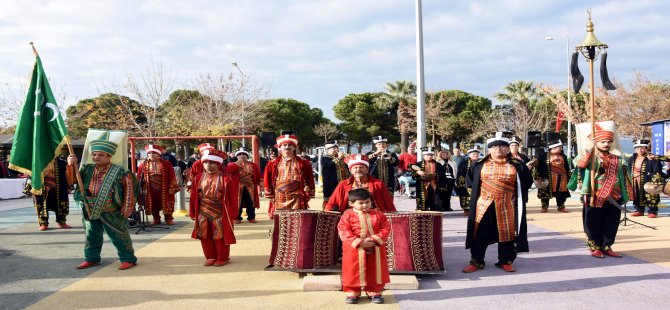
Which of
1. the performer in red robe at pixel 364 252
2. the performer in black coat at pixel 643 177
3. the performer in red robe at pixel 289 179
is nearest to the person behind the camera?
the performer in red robe at pixel 364 252

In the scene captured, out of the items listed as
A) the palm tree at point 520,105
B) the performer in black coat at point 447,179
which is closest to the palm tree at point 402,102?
the palm tree at point 520,105

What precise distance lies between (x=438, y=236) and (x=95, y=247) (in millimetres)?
4197

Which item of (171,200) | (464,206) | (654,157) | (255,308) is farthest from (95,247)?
(654,157)

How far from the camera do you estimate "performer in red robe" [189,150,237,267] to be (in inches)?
237

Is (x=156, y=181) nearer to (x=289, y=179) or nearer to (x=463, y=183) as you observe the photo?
(x=289, y=179)

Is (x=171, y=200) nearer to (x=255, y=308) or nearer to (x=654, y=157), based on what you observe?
(x=255, y=308)

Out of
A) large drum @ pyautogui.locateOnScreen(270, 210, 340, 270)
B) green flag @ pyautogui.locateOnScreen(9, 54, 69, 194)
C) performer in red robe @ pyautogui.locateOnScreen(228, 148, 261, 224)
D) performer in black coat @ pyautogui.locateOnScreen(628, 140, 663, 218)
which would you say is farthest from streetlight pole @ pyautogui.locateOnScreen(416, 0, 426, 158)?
green flag @ pyautogui.locateOnScreen(9, 54, 69, 194)

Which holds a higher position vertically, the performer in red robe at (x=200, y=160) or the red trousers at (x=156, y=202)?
the performer in red robe at (x=200, y=160)

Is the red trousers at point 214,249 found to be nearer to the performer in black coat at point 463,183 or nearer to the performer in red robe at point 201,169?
the performer in red robe at point 201,169

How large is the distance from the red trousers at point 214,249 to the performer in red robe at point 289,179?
37.9 inches

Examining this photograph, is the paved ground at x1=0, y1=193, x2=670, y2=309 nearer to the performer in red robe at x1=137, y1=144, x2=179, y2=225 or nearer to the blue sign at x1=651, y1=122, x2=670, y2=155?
the performer in red robe at x1=137, y1=144, x2=179, y2=225

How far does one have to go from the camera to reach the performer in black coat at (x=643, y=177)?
9.60 metres

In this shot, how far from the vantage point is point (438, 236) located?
17.5 feet

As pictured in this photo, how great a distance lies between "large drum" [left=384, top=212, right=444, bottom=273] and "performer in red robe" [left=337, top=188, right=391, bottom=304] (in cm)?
79
